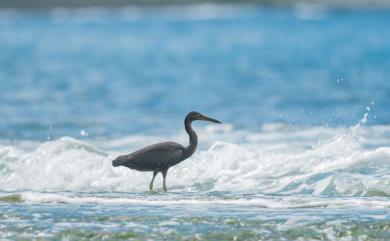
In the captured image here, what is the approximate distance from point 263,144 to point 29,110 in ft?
37.3

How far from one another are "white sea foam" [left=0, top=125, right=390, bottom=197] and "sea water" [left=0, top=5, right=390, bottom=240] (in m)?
0.03

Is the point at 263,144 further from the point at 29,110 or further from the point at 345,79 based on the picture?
the point at 345,79

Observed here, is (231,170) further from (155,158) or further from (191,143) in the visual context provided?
(155,158)

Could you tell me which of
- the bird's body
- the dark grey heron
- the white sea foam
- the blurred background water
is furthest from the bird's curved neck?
the blurred background water

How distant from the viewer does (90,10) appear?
158 m

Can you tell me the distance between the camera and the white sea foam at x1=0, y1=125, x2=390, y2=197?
1856 centimetres

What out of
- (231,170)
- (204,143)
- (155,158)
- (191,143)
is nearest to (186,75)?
(204,143)

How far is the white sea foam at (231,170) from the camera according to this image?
60.9 feet

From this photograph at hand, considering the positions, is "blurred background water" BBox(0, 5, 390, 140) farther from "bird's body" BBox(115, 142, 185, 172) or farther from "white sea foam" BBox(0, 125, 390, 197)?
"bird's body" BBox(115, 142, 185, 172)

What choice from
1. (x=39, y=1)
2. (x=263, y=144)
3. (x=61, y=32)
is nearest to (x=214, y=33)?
(x=61, y=32)

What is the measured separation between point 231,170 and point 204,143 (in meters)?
4.70

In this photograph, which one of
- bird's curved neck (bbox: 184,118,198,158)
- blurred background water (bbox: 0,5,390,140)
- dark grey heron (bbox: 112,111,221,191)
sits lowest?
dark grey heron (bbox: 112,111,221,191)

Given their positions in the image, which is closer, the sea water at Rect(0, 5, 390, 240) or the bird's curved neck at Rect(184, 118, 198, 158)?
the sea water at Rect(0, 5, 390, 240)

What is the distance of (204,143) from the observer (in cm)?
2494
